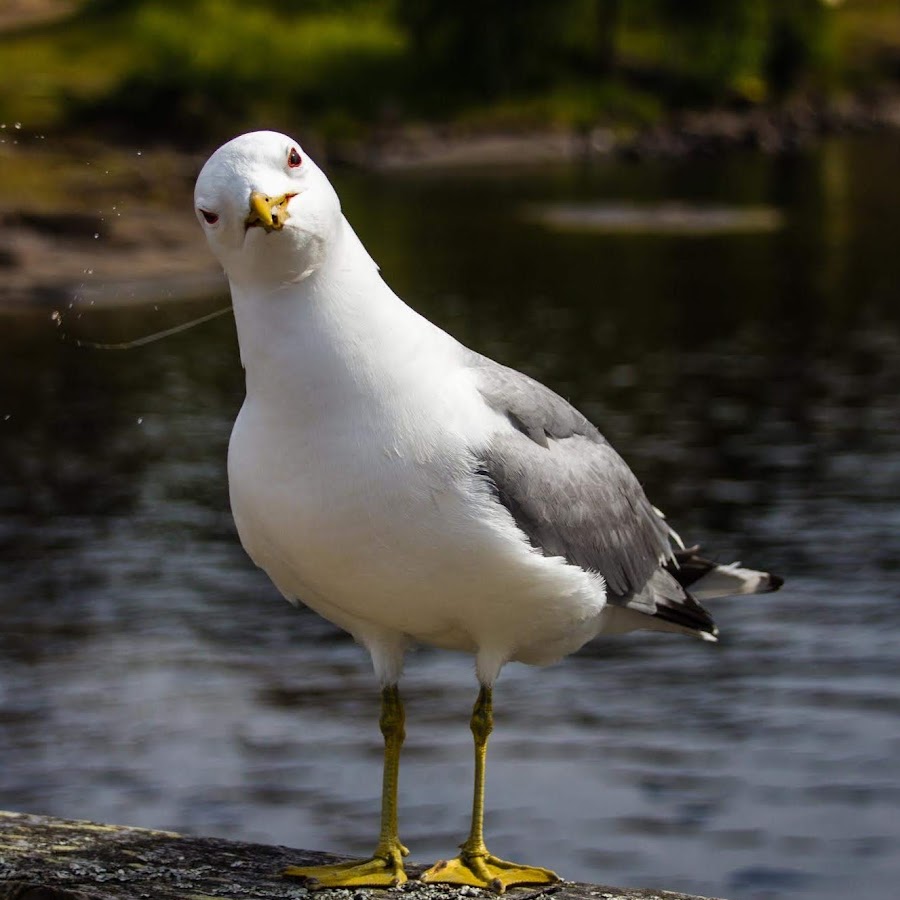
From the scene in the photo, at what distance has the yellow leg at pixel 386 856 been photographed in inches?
256

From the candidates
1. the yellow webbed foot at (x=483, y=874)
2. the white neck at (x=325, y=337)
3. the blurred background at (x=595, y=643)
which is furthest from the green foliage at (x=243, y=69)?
the white neck at (x=325, y=337)

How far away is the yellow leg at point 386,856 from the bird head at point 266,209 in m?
1.72

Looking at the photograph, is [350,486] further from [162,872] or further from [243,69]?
[243,69]

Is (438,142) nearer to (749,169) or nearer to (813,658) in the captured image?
(749,169)

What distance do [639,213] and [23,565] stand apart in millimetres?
32545

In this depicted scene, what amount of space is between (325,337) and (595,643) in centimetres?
746

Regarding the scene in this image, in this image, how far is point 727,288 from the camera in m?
32.6

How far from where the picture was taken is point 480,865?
6629 millimetres

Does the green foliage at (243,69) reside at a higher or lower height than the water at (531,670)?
lower

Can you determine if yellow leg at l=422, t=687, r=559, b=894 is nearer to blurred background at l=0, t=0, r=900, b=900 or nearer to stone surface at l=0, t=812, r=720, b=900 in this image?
stone surface at l=0, t=812, r=720, b=900

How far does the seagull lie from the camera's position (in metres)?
5.82

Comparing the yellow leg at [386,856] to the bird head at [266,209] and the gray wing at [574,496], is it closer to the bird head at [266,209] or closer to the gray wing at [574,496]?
the gray wing at [574,496]

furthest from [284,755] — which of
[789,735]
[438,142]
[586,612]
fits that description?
[438,142]

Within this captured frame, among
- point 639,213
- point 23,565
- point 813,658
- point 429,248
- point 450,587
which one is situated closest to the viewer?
point 450,587
